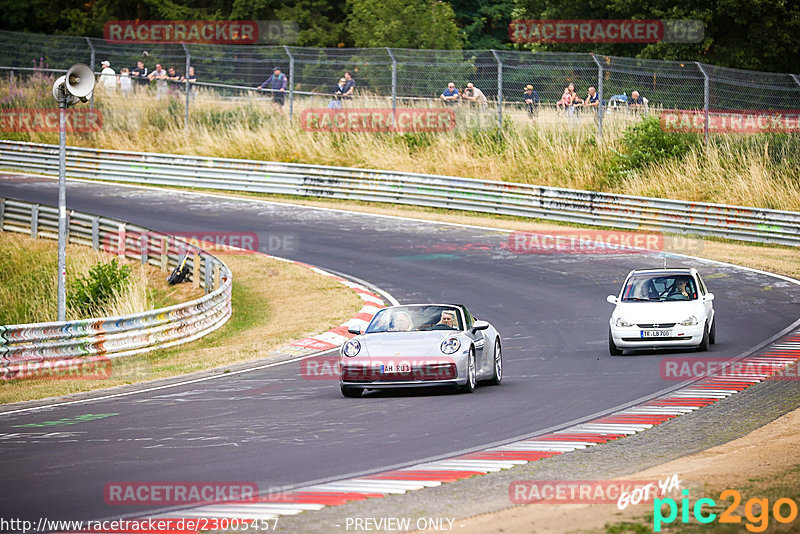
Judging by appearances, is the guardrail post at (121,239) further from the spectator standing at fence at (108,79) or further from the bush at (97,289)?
the spectator standing at fence at (108,79)

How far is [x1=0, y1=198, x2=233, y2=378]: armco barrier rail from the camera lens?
17.6m

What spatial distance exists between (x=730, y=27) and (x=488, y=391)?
36.7 m

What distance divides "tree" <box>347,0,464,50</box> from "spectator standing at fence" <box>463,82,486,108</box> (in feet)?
63.7

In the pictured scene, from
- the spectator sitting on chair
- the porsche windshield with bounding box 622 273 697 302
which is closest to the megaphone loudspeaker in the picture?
the porsche windshield with bounding box 622 273 697 302

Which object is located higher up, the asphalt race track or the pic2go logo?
the pic2go logo

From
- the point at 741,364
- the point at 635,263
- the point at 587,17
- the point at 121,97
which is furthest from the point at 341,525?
the point at 587,17

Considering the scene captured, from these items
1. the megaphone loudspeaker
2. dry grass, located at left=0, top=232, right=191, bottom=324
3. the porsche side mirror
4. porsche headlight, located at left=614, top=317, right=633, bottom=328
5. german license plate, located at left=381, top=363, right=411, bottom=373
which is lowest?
dry grass, located at left=0, top=232, right=191, bottom=324

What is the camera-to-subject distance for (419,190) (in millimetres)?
35656

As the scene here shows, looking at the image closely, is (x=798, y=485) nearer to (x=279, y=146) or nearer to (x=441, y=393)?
(x=441, y=393)

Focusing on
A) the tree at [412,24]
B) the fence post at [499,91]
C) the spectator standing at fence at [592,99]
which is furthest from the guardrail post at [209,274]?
the tree at [412,24]

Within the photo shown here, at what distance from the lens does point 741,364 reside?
15867 millimetres

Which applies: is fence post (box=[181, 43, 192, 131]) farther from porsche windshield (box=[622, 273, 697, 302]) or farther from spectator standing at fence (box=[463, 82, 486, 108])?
porsche windshield (box=[622, 273, 697, 302])

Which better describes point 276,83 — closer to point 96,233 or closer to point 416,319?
point 96,233

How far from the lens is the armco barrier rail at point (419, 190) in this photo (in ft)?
101
